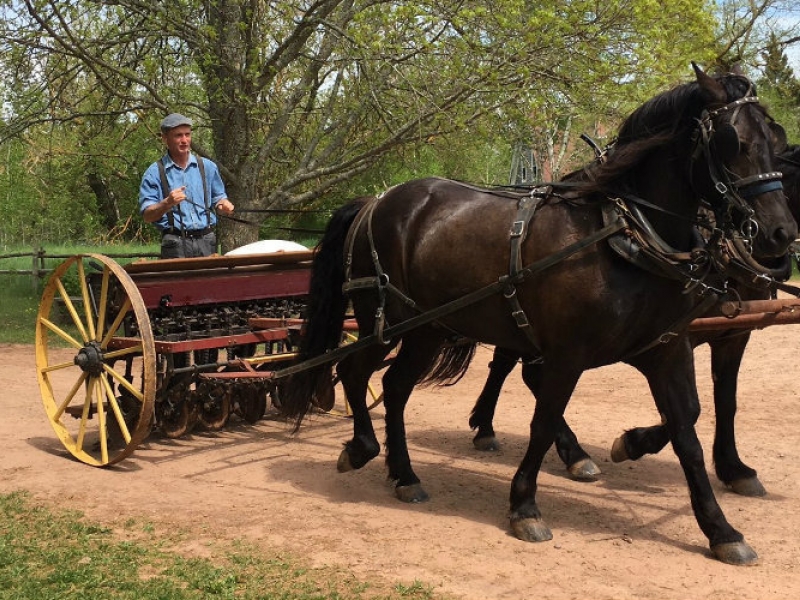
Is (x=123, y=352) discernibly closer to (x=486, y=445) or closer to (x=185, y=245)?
(x=185, y=245)

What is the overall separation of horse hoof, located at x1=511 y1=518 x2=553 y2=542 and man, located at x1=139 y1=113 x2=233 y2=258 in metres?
3.19

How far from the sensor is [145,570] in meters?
4.09

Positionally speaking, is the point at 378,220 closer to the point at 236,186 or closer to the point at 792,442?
the point at 792,442

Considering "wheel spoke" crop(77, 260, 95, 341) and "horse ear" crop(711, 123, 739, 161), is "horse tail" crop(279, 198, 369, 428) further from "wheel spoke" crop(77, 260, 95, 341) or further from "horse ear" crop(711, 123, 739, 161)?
"horse ear" crop(711, 123, 739, 161)

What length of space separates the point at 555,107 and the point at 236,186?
425 cm

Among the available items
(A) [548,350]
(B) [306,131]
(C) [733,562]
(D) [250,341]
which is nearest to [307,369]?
(D) [250,341]

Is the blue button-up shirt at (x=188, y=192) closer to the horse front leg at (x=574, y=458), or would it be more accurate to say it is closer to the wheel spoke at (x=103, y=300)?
the wheel spoke at (x=103, y=300)

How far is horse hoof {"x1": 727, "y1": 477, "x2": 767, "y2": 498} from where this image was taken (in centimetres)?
543

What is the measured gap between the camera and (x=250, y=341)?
21.3 ft

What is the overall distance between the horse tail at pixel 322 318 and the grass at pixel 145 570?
56.0 inches

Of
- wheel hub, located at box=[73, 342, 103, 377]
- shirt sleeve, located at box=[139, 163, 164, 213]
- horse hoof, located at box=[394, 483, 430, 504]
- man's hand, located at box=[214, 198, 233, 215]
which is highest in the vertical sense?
shirt sleeve, located at box=[139, 163, 164, 213]

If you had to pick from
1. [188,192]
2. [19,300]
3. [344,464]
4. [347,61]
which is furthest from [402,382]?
[19,300]

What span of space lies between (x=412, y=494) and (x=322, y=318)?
1.24 m

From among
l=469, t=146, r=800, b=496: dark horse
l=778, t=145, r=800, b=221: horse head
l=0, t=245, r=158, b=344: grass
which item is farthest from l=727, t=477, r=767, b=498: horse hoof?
l=0, t=245, r=158, b=344: grass
